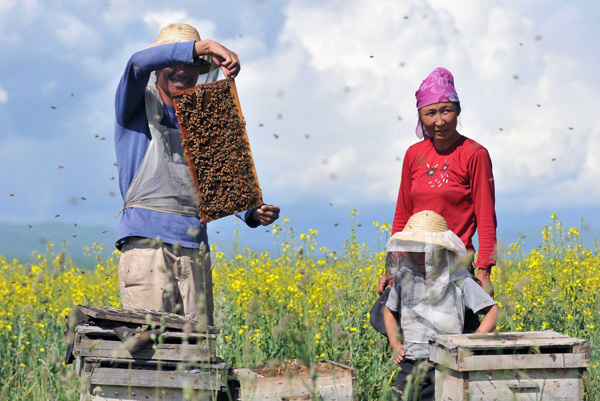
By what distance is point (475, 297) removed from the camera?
12.6ft

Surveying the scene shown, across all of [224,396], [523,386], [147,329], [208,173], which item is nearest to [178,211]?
[208,173]

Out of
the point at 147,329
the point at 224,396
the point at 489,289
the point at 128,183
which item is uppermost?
the point at 128,183

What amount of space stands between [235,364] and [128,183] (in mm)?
2252

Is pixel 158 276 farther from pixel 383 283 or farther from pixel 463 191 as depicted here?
pixel 463 191

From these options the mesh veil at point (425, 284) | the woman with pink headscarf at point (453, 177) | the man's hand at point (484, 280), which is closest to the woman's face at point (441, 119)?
the woman with pink headscarf at point (453, 177)

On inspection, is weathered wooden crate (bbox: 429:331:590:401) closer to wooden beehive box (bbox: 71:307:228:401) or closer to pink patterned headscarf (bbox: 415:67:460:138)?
wooden beehive box (bbox: 71:307:228:401)

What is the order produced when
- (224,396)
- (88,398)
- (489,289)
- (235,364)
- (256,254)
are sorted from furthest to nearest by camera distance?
(256,254)
(235,364)
(489,289)
(224,396)
(88,398)

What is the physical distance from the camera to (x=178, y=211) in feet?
13.1

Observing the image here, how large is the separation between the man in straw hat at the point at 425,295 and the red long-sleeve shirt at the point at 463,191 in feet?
0.80

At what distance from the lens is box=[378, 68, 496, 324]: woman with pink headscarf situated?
13.1 ft

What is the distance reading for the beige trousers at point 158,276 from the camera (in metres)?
3.90

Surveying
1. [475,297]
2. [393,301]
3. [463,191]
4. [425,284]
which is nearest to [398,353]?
[393,301]

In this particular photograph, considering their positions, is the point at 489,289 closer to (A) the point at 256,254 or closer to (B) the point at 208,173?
(B) the point at 208,173

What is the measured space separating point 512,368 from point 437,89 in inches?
71.3
